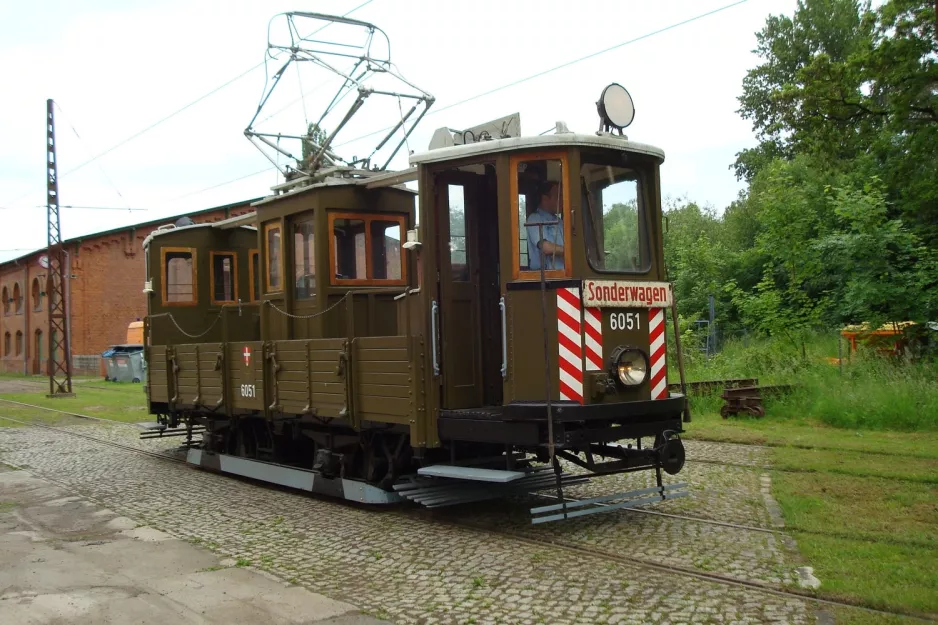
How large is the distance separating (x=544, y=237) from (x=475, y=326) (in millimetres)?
1201

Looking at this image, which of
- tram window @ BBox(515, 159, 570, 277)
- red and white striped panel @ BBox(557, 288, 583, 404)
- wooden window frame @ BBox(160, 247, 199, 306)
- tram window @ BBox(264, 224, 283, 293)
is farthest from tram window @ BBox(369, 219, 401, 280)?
wooden window frame @ BBox(160, 247, 199, 306)

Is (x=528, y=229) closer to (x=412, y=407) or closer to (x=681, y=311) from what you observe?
(x=412, y=407)

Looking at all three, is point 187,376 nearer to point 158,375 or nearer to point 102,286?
point 158,375

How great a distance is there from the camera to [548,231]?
23.1 feet

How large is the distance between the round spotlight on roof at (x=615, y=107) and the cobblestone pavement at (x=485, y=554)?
342 centimetres

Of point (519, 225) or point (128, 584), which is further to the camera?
point (519, 225)

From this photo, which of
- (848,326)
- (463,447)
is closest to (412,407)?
(463,447)

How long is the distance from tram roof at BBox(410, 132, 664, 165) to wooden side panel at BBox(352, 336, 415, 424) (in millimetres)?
1594

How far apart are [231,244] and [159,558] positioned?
289 inches

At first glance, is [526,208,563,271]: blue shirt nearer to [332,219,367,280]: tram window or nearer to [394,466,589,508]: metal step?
[394,466,589,508]: metal step

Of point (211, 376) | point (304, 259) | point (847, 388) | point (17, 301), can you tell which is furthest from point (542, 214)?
point (17, 301)

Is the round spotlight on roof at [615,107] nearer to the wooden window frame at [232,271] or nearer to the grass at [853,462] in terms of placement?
the grass at [853,462]

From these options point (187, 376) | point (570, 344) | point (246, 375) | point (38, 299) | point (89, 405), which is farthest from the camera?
point (38, 299)

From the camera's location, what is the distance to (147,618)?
5160 mm
